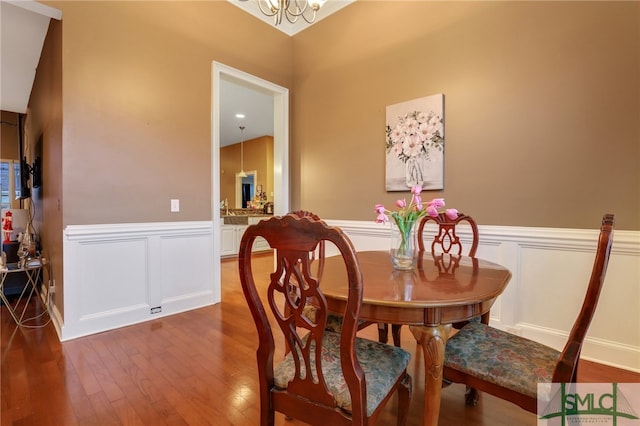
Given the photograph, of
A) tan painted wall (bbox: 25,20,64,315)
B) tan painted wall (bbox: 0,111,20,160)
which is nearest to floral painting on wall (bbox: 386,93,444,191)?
tan painted wall (bbox: 25,20,64,315)

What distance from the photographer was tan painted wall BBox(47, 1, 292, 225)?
7.69 feet

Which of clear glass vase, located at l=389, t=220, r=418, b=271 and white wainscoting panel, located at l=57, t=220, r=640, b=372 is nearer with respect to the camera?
clear glass vase, located at l=389, t=220, r=418, b=271

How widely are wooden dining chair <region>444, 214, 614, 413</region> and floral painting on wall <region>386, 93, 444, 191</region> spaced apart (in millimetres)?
1610

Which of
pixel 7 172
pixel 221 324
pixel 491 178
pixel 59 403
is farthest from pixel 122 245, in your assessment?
pixel 7 172

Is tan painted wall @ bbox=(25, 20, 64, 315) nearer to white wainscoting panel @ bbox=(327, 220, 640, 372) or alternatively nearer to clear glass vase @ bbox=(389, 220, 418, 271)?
→ clear glass vase @ bbox=(389, 220, 418, 271)

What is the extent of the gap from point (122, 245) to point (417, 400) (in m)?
2.53

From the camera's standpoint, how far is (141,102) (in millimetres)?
2672

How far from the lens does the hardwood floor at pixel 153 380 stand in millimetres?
1497

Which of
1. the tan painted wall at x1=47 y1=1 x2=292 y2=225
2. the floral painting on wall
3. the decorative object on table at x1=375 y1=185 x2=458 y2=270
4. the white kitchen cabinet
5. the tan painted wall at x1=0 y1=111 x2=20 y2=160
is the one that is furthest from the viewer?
the white kitchen cabinet

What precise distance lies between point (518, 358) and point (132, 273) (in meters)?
2.84

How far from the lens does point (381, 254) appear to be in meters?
1.98

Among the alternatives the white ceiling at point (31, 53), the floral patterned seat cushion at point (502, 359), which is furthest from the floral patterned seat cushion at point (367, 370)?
the white ceiling at point (31, 53)

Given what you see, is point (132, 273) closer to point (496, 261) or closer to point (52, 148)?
point (52, 148)

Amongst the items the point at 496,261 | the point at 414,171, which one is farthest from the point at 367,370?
the point at 414,171
